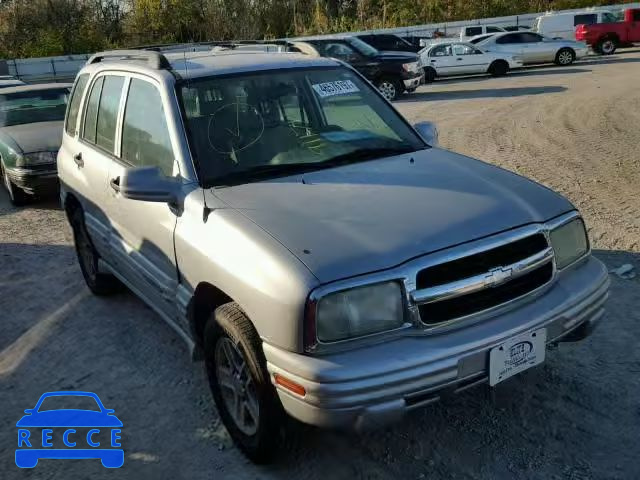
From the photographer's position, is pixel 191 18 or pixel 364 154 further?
pixel 191 18

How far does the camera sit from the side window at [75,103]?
17.4ft

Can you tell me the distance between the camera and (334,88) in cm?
429

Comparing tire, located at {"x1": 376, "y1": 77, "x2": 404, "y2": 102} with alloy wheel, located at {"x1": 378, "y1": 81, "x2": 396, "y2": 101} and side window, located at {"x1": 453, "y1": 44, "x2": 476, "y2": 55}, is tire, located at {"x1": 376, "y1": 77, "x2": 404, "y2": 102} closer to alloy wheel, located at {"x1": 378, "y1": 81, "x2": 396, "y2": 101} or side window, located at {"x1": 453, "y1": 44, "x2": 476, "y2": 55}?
alloy wheel, located at {"x1": 378, "y1": 81, "x2": 396, "y2": 101}

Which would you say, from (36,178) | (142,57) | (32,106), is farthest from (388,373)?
(32,106)

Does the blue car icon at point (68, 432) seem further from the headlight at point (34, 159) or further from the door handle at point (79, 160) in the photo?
the headlight at point (34, 159)

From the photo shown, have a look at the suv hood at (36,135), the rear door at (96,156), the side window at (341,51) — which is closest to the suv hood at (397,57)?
the side window at (341,51)

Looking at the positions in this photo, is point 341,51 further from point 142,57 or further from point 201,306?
point 201,306

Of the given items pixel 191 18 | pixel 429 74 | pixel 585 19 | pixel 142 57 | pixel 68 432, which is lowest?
pixel 68 432

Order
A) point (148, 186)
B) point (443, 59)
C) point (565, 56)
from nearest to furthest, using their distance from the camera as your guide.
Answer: point (148, 186) → point (443, 59) → point (565, 56)

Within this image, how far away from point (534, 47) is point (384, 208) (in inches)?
886

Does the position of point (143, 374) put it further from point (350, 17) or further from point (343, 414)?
point (350, 17)

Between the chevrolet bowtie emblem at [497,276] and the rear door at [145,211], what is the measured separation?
165 cm

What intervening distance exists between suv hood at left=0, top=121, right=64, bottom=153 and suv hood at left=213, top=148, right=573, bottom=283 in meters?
6.32

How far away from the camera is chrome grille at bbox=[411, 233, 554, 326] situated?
109 inches
